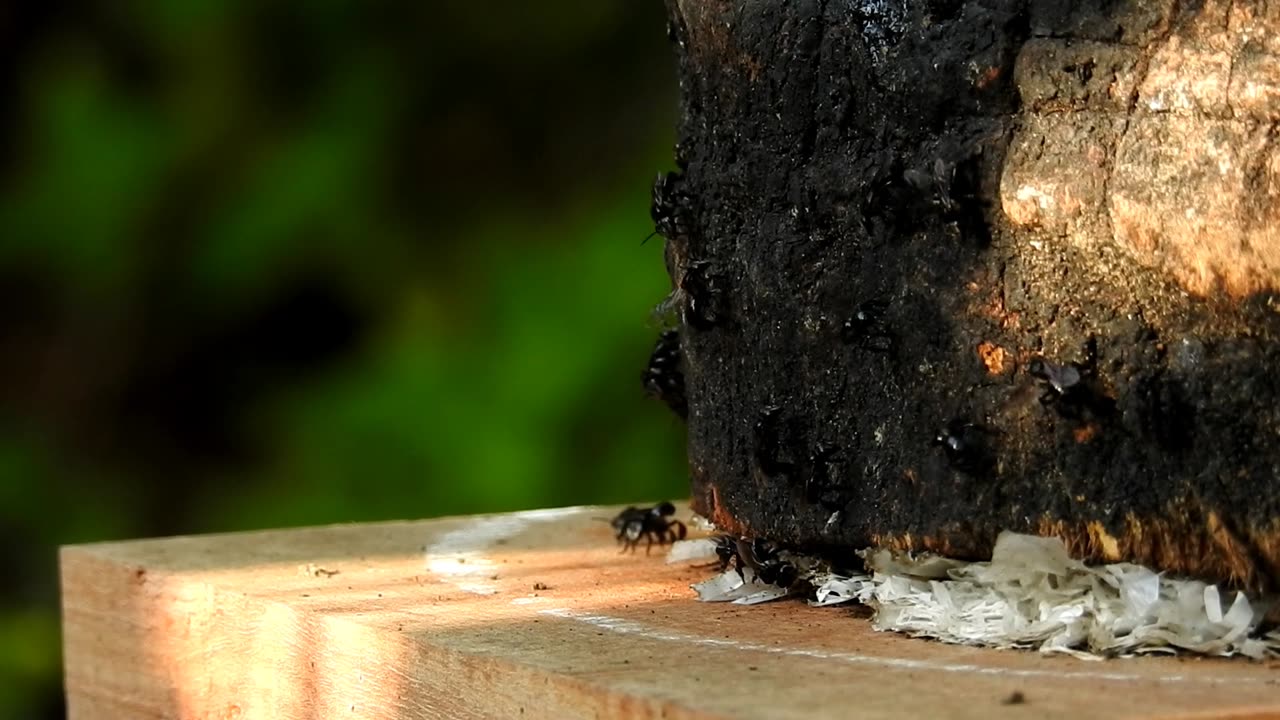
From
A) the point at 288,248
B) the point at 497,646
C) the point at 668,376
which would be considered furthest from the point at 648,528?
the point at 288,248

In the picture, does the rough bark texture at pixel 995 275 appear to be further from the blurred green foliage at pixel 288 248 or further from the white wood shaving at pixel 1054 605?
the blurred green foliage at pixel 288 248

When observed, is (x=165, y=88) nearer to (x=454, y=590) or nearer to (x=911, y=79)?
(x=454, y=590)

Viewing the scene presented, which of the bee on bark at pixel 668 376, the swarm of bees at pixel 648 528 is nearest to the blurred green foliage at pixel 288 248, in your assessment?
the swarm of bees at pixel 648 528

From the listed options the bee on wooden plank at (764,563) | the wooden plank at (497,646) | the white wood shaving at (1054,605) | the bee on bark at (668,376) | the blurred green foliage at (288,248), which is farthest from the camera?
the blurred green foliage at (288,248)

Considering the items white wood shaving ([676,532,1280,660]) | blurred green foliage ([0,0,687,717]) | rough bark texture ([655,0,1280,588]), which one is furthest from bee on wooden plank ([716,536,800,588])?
blurred green foliage ([0,0,687,717])

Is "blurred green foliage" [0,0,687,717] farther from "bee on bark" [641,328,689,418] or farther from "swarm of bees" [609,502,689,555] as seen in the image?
"bee on bark" [641,328,689,418]

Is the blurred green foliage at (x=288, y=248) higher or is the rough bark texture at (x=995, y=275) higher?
the blurred green foliage at (x=288, y=248)

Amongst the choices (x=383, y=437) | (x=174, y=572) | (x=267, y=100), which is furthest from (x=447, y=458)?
(x=174, y=572)
